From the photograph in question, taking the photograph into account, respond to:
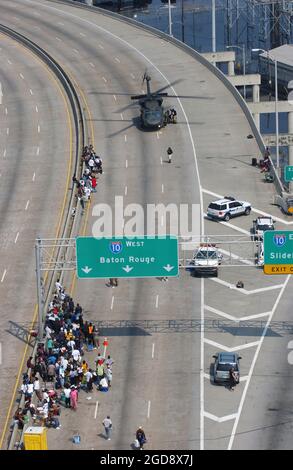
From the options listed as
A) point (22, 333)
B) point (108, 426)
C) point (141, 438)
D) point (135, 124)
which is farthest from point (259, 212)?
point (141, 438)

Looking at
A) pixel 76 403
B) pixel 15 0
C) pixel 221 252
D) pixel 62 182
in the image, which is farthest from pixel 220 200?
pixel 15 0

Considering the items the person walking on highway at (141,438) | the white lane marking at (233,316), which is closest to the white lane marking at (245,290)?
the white lane marking at (233,316)

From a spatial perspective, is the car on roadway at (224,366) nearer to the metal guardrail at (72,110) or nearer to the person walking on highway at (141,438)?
the person walking on highway at (141,438)

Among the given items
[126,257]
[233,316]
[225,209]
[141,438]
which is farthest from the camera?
[225,209]

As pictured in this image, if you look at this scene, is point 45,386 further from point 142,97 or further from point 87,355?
point 142,97

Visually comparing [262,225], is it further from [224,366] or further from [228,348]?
[224,366]

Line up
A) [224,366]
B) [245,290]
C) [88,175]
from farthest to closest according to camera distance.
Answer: [88,175]
[245,290]
[224,366]
